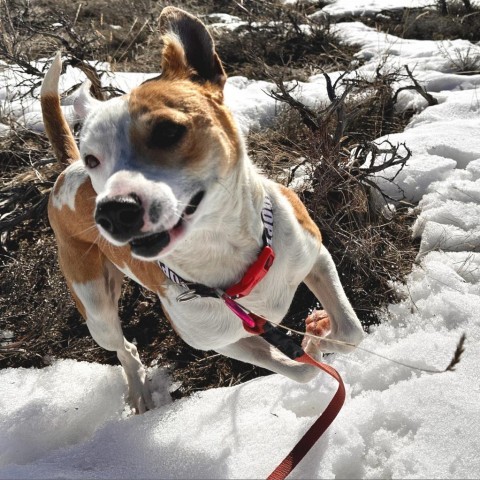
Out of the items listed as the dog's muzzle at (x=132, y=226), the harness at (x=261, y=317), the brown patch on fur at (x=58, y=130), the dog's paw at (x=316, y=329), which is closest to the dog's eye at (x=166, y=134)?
the dog's muzzle at (x=132, y=226)

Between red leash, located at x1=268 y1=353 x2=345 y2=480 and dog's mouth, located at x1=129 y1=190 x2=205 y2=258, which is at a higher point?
dog's mouth, located at x1=129 y1=190 x2=205 y2=258

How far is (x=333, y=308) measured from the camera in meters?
2.96

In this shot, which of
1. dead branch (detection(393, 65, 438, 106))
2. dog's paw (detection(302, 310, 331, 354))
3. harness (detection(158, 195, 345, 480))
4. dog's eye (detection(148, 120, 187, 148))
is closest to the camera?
dog's eye (detection(148, 120, 187, 148))

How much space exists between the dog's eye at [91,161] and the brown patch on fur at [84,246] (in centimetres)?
70

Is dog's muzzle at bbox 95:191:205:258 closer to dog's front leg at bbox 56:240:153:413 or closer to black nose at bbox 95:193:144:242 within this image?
black nose at bbox 95:193:144:242

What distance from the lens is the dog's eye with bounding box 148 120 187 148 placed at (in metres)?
2.27

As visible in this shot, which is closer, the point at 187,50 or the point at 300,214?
the point at 187,50

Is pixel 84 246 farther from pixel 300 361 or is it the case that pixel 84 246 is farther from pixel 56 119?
pixel 300 361

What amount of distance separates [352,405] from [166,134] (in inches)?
64.5

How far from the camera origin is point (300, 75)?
20.0 ft

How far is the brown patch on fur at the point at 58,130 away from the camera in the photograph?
3.48 meters

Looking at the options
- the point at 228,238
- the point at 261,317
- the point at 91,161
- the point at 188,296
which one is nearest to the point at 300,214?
the point at 228,238

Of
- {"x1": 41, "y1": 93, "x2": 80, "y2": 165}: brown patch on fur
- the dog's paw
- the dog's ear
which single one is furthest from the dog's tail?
the dog's paw

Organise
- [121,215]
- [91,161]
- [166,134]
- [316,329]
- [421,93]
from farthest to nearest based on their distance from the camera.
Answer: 1. [421,93]
2. [316,329]
3. [91,161]
4. [166,134]
5. [121,215]
